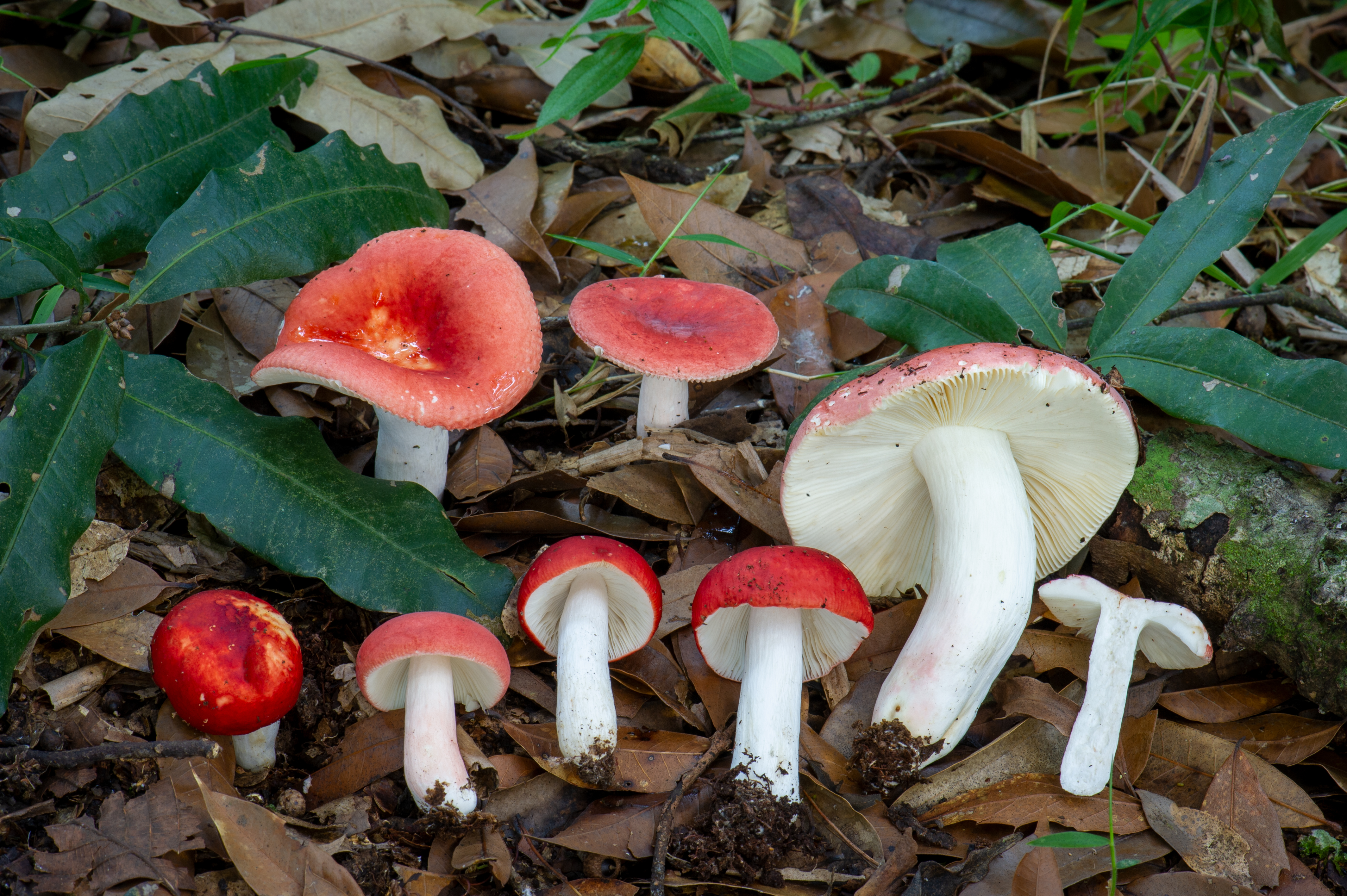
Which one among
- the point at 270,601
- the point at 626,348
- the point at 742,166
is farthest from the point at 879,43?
the point at 270,601

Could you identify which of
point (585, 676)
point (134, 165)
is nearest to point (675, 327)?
point (585, 676)

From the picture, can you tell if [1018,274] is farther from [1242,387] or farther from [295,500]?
[295,500]

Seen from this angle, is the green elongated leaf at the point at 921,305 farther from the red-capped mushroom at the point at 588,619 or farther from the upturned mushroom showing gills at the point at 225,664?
the upturned mushroom showing gills at the point at 225,664

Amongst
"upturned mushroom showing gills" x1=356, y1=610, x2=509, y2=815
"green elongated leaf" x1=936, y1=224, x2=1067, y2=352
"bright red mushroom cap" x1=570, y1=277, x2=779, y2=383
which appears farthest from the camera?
"green elongated leaf" x1=936, y1=224, x2=1067, y2=352

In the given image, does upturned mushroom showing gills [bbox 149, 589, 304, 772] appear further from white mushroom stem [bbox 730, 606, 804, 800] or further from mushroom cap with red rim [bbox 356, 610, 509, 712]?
white mushroom stem [bbox 730, 606, 804, 800]

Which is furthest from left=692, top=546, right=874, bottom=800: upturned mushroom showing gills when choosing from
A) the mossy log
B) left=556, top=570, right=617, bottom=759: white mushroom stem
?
the mossy log

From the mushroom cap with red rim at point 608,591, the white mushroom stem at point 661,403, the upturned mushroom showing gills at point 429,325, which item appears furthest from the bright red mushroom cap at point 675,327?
the mushroom cap with red rim at point 608,591
